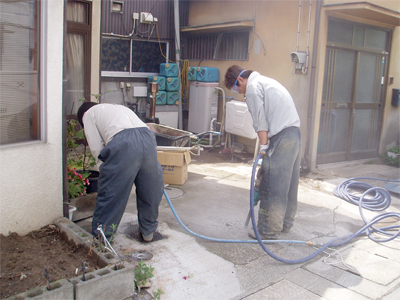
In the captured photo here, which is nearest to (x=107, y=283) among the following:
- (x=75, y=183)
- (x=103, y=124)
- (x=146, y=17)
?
(x=103, y=124)

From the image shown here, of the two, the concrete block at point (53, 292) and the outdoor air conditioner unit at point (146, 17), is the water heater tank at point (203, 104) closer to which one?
the outdoor air conditioner unit at point (146, 17)

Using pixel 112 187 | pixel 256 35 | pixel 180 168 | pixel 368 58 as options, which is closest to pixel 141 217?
pixel 112 187

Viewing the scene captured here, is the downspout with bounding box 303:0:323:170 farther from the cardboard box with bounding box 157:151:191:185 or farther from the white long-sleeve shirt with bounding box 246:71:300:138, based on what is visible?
the white long-sleeve shirt with bounding box 246:71:300:138

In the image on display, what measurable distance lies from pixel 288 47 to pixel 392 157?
346 cm

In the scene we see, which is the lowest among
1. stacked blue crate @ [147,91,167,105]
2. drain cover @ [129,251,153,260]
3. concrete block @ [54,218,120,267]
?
drain cover @ [129,251,153,260]

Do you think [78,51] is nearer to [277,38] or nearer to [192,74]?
[192,74]

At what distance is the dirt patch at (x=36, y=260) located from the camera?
107 inches

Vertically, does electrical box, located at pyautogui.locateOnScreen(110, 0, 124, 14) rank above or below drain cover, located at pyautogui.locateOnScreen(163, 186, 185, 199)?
above

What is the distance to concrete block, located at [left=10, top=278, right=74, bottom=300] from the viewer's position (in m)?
2.38

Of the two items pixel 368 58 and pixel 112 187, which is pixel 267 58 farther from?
pixel 112 187

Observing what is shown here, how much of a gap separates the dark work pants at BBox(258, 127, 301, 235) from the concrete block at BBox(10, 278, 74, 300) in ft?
7.16

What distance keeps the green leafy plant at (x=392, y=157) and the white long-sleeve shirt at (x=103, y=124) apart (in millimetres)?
6651

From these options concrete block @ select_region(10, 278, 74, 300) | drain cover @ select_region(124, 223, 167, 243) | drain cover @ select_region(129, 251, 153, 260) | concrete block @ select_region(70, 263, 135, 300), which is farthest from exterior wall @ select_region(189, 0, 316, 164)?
concrete block @ select_region(10, 278, 74, 300)

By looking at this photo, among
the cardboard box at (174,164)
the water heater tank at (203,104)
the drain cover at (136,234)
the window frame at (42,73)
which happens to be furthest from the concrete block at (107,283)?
the water heater tank at (203,104)
